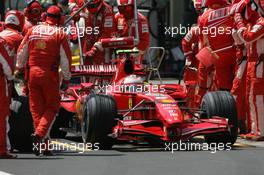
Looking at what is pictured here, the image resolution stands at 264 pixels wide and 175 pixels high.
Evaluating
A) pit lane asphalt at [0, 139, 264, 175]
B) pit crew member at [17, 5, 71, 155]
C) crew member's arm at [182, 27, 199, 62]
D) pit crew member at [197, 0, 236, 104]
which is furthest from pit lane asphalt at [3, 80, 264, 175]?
crew member's arm at [182, 27, 199, 62]

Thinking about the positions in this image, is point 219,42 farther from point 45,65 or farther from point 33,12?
point 45,65

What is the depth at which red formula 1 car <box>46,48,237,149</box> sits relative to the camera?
1403 cm

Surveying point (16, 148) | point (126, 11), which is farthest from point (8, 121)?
point (126, 11)

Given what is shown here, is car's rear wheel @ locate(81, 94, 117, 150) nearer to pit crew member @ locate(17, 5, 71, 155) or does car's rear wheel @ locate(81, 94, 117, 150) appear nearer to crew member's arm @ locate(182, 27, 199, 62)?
pit crew member @ locate(17, 5, 71, 155)

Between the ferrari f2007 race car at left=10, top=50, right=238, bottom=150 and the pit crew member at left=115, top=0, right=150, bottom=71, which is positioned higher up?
the pit crew member at left=115, top=0, right=150, bottom=71

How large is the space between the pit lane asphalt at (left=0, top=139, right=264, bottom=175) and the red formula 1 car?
263mm

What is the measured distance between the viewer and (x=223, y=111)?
47.6ft

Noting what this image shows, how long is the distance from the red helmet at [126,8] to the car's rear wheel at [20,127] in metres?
4.63

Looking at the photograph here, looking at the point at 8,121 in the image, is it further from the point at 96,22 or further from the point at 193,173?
the point at 96,22

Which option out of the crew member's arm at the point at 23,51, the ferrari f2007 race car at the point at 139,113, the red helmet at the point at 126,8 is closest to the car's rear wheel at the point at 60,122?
the ferrari f2007 race car at the point at 139,113

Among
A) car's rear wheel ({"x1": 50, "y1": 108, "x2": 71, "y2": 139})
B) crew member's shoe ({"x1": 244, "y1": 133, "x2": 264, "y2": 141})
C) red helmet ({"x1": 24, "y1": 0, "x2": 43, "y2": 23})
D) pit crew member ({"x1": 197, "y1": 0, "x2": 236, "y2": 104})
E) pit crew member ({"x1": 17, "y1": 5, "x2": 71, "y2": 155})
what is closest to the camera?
pit crew member ({"x1": 17, "y1": 5, "x2": 71, "y2": 155})

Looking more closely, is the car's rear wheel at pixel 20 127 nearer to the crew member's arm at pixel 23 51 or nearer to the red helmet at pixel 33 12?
the crew member's arm at pixel 23 51

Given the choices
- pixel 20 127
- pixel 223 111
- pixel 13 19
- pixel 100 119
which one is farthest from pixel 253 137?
pixel 13 19

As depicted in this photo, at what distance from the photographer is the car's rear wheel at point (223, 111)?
14.4 metres
